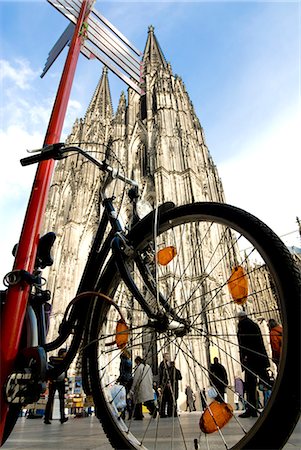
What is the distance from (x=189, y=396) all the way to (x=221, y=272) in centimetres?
663

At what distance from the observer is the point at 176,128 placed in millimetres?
20016

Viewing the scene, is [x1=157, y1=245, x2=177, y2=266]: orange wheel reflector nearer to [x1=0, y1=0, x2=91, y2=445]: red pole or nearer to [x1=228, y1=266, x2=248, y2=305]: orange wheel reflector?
[x1=228, y1=266, x2=248, y2=305]: orange wheel reflector

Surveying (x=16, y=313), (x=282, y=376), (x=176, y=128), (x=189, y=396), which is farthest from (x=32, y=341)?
(x=176, y=128)

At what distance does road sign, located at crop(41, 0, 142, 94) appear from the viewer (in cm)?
292

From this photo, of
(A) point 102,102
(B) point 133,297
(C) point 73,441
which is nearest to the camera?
(B) point 133,297

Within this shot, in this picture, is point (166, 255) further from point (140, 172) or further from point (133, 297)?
point (140, 172)

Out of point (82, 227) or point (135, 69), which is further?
point (82, 227)

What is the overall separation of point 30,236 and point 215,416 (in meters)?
1.29

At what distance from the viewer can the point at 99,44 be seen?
3.12 m

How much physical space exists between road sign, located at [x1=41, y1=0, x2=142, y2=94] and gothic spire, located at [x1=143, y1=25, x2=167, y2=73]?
2669 cm

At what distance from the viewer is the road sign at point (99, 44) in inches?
115

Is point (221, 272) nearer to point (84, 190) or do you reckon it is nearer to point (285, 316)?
point (84, 190)

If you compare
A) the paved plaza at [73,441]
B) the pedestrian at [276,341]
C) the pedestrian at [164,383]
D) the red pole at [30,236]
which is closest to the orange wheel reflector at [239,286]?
the pedestrian at [276,341]

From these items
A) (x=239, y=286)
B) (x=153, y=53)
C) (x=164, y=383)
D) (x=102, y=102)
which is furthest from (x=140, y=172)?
(x=239, y=286)
